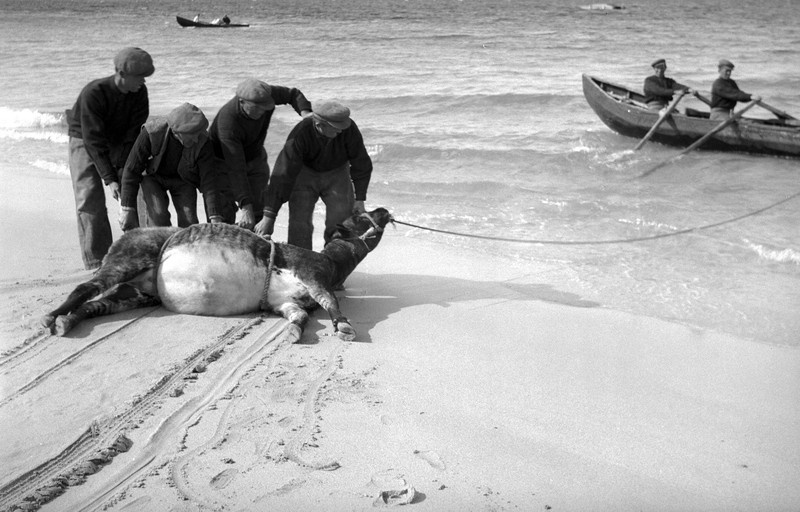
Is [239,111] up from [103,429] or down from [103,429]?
up

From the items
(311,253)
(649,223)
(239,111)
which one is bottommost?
(649,223)

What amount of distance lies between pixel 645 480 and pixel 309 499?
1.67m

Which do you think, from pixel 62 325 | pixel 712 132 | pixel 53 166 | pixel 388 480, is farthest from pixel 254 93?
pixel 712 132

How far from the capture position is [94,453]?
427cm

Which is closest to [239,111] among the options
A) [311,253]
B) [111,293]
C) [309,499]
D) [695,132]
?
[311,253]

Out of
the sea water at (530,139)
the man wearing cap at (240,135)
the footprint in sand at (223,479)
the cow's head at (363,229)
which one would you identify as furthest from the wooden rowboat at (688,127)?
the footprint in sand at (223,479)

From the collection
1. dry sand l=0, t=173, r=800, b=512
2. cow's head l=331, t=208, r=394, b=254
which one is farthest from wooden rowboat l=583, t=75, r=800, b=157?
cow's head l=331, t=208, r=394, b=254

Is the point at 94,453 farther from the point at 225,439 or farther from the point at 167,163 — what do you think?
the point at 167,163

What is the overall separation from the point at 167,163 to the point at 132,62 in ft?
2.53

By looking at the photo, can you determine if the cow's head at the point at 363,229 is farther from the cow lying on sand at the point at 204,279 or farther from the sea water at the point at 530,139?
the sea water at the point at 530,139

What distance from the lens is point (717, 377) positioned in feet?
18.4

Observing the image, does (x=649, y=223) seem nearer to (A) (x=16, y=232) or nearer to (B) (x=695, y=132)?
(B) (x=695, y=132)

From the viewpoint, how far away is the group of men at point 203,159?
639cm

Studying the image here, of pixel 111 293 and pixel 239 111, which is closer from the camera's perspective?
pixel 111 293
